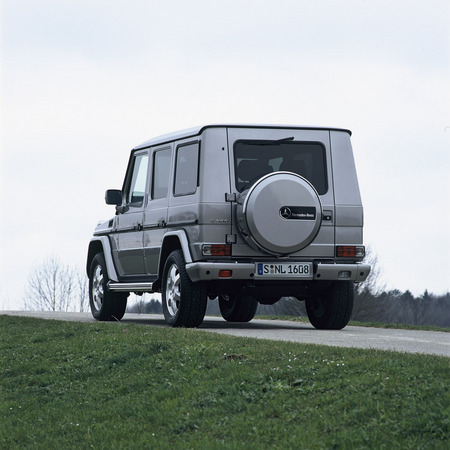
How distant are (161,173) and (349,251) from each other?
296cm

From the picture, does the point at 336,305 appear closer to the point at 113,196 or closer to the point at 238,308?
the point at 238,308

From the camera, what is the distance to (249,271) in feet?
42.3

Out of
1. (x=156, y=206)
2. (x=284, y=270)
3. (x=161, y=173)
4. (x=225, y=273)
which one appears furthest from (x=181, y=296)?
(x=161, y=173)

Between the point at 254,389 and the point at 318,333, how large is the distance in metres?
5.03

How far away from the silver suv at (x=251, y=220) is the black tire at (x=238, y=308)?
7.71ft

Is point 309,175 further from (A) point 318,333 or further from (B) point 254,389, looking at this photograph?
(B) point 254,389

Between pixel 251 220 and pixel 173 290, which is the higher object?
pixel 251 220

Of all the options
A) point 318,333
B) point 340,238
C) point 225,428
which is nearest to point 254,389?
point 225,428

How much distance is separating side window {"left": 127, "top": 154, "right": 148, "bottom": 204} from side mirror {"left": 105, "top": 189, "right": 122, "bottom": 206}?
0.16m

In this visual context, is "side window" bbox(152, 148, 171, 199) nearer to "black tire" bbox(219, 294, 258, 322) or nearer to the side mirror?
the side mirror

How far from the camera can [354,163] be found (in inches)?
542

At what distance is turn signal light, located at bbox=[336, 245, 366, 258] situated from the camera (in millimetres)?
13438

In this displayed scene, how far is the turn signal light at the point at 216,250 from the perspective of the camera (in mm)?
12797

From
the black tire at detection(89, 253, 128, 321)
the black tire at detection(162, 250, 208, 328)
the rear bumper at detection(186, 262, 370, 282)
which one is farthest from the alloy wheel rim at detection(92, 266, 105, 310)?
the rear bumper at detection(186, 262, 370, 282)
